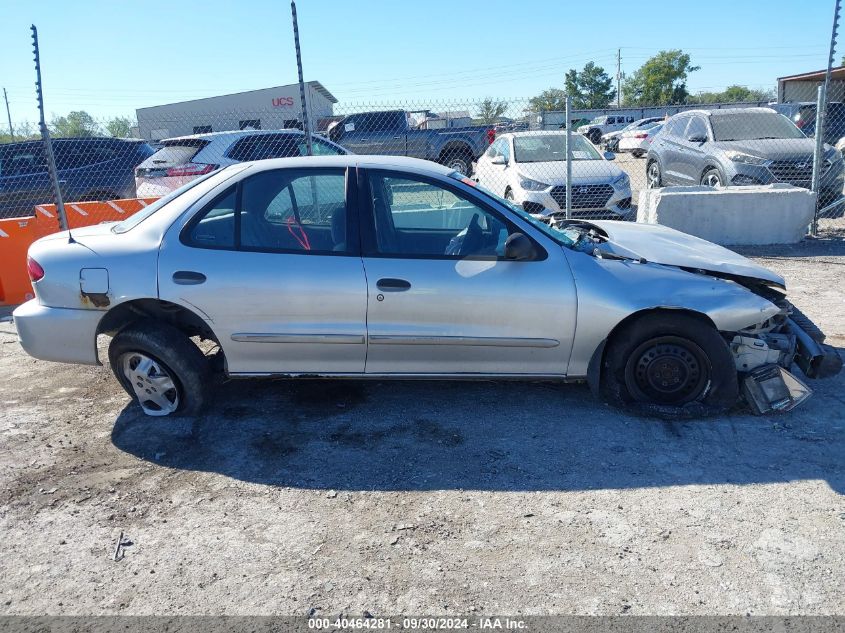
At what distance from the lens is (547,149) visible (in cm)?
1080

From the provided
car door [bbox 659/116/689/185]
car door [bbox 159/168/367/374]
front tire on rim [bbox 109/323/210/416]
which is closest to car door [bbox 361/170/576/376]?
car door [bbox 159/168/367/374]

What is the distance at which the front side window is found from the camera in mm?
4227

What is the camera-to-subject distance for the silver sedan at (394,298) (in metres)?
4.14

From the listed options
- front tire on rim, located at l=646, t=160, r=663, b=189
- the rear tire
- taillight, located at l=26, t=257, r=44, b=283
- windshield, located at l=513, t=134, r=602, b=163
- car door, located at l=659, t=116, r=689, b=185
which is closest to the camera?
taillight, located at l=26, t=257, r=44, b=283

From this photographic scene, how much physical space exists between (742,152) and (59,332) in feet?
31.3

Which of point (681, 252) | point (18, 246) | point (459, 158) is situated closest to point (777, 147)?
point (681, 252)

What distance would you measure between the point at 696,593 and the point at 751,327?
209 centimetres

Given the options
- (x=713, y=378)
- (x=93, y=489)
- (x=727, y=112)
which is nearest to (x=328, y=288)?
(x=93, y=489)

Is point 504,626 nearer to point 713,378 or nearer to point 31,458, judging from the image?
point 713,378

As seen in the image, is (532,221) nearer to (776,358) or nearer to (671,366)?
(671,366)

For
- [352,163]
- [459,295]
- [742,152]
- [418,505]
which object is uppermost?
[352,163]

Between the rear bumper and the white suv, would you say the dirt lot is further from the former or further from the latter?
the white suv

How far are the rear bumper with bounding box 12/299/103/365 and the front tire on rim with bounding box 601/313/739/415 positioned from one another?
10.7 feet

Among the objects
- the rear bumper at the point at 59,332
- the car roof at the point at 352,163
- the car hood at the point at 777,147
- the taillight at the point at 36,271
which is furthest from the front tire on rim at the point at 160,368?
the car hood at the point at 777,147
